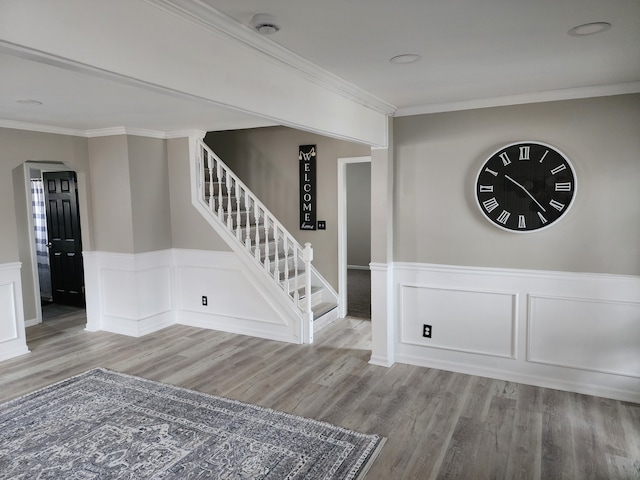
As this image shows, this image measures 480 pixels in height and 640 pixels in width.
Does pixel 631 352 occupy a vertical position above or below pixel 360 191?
below

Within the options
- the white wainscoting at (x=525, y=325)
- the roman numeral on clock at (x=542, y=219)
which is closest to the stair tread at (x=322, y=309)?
the white wainscoting at (x=525, y=325)

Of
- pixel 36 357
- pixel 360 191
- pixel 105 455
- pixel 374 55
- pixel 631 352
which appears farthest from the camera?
pixel 360 191

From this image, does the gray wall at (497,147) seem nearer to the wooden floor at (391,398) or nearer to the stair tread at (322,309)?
the wooden floor at (391,398)

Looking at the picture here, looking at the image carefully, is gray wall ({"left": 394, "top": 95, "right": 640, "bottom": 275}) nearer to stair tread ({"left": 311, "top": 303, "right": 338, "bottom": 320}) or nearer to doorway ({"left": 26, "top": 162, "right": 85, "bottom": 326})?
stair tread ({"left": 311, "top": 303, "right": 338, "bottom": 320})

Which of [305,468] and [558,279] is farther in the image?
[558,279]

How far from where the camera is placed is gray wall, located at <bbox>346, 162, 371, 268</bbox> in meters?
9.01

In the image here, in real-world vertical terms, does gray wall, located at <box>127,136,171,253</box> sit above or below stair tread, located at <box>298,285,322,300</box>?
above

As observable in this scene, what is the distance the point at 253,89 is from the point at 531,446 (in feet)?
8.91

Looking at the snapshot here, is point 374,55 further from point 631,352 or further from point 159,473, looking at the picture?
point 631,352

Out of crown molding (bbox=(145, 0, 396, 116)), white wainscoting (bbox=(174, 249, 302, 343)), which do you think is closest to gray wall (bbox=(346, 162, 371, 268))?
white wainscoting (bbox=(174, 249, 302, 343))

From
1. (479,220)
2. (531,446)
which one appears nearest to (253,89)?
(479,220)

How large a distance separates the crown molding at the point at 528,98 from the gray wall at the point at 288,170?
1.49 metres

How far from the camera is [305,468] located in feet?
8.35

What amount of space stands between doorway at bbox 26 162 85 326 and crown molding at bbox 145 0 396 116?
4.56 metres
